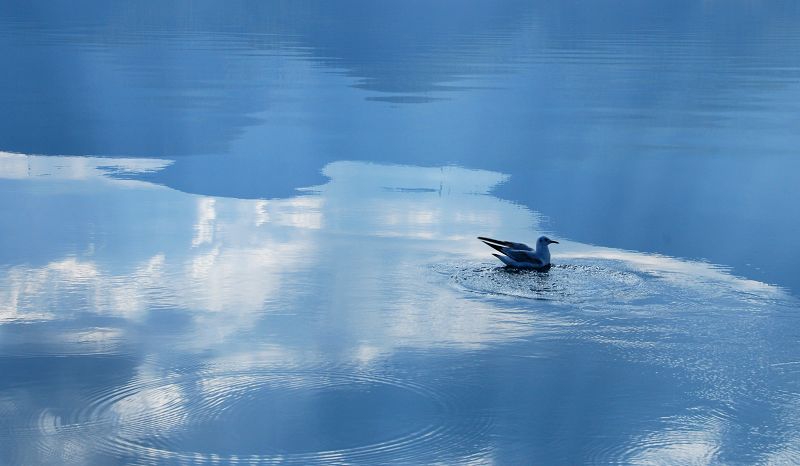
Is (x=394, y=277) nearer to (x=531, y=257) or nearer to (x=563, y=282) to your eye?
(x=531, y=257)

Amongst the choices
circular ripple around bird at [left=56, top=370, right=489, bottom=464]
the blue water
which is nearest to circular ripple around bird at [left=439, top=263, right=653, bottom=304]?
the blue water

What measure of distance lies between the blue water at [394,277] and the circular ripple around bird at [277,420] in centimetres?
A: 2

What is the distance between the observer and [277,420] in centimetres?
619

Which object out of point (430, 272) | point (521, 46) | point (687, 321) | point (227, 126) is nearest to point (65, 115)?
point (227, 126)

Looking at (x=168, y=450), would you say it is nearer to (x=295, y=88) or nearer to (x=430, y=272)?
(x=430, y=272)

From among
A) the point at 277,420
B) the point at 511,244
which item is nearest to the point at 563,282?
the point at 511,244

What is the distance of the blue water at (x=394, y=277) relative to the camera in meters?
6.17

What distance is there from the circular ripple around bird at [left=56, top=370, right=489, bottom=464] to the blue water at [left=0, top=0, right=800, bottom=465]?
17 mm

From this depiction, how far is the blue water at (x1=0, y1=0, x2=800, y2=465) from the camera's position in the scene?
6172 millimetres

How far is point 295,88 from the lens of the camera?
21234 mm

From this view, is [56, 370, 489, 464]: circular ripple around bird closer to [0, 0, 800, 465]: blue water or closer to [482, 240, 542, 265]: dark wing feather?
[0, 0, 800, 465]: blue water

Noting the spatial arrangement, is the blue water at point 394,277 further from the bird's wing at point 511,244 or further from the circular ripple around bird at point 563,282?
the bird's wing at point 511,244

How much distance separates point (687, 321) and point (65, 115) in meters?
11.6

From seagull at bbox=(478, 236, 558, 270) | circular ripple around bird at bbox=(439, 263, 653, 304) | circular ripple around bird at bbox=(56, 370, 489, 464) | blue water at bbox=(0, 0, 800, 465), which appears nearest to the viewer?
circular ripple around bird at bbox=(56, 370, 489, 464)
